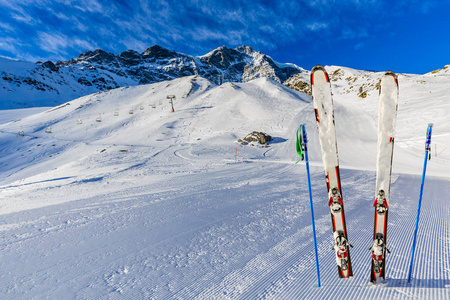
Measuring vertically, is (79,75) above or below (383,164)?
above

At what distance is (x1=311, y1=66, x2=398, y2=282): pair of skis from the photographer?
3287 mm

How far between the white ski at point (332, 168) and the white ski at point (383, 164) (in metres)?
0.41

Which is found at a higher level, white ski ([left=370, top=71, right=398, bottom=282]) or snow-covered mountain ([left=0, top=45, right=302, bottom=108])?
snow-covered mountain ([left=0, top=45, right=302, bottom=108])

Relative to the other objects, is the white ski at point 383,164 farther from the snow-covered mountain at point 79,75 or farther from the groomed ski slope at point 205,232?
the snow-covered mountain at point 79,75

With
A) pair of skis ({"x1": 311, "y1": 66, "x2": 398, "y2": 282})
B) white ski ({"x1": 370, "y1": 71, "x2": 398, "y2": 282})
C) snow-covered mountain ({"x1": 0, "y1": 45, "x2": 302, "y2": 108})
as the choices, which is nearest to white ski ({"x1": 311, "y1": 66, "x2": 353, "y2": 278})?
pair of skis ({"x1": 311, "y1": 66, "x2": 398, "y2": 282})

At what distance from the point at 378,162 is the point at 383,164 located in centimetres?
7

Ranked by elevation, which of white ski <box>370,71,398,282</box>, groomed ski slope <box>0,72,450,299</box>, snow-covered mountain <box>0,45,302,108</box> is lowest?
groomed ski slope <box>0,72,450,299</box>

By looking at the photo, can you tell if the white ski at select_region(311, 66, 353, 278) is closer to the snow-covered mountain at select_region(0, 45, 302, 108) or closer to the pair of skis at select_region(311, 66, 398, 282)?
the pair of skis at select_region(311, 66, 398, 282)

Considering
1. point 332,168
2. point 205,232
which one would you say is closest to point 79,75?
point 205,232

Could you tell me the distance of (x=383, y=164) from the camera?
333cm

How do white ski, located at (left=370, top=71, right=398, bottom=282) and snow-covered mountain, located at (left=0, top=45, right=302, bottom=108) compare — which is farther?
snow-covered mountain, located at (left=0, top=45, right=302, bottom=108)

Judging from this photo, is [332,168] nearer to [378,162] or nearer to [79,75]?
[378,162]

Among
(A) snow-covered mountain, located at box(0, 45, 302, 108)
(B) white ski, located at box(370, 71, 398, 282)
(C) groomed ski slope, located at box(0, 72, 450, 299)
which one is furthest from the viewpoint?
(A) snow-covered mountain, located at box(0, 45, 302, 108)

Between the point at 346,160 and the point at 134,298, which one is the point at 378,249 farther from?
the point at 346,160
